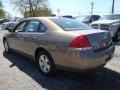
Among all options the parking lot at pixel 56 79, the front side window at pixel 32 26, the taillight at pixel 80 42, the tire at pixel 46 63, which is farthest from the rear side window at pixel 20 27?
the taillight at pixel 80 42

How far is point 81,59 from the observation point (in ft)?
14.6

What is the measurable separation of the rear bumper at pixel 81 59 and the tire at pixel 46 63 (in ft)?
1.15

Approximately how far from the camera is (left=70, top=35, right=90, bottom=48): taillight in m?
4.49

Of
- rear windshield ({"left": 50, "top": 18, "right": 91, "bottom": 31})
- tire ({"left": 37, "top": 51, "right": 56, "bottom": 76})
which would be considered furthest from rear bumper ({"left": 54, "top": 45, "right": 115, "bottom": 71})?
rear windshield ({"left": 50, "top": 18, "right": 91, "bottom": 31})

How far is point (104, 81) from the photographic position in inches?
194

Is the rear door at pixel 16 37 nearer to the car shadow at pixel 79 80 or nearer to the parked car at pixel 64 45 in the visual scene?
the parked car at pixel 64 45

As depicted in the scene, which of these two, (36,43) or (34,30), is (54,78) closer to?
(36,43)

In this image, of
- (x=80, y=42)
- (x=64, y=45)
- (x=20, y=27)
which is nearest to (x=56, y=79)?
(x=64, y=45)

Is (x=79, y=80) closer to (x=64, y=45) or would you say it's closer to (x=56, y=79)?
(x=56, y=79)

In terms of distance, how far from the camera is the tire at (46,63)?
17.0ft

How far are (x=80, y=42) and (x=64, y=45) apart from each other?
0.39 meters

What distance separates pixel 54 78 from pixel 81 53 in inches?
47.1

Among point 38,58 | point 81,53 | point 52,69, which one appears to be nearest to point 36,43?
point 38,58

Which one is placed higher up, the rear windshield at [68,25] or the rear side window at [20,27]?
the rear windshield at [68,25]
